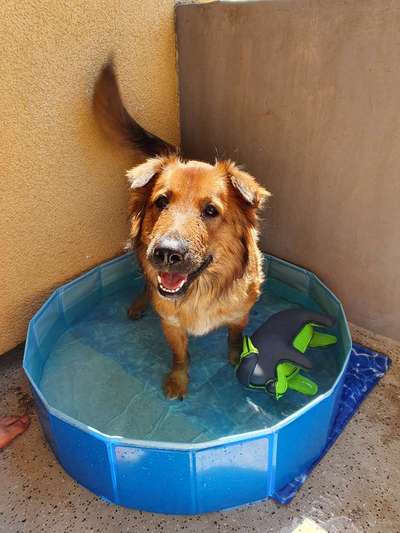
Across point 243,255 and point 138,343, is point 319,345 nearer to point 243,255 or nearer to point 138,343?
point 243,255

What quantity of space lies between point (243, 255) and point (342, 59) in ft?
3.90

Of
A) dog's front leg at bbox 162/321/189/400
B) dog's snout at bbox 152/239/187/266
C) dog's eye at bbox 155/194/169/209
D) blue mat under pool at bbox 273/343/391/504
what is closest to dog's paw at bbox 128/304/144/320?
dog's front leg at bbox 162/321/189/400

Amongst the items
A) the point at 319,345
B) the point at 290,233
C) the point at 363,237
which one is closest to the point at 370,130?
the point at 363,237

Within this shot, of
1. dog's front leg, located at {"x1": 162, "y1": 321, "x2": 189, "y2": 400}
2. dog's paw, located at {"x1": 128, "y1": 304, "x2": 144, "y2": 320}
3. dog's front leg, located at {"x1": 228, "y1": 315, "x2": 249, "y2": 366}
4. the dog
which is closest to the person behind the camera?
the dog

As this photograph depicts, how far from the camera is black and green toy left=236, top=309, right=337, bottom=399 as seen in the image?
2.30 metres

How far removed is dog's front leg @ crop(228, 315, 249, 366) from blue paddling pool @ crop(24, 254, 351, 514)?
0.08 metres

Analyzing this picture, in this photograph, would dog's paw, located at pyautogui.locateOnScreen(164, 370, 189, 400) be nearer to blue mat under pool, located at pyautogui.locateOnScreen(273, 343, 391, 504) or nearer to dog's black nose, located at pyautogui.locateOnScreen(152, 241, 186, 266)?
blue mat under pool, located at pyautogui.locateOnScreen(273, 343, 391, 504)

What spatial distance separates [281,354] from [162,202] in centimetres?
106

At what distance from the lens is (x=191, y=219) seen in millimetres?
1887

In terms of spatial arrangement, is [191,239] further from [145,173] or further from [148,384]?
[148,384]

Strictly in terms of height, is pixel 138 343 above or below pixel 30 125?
below

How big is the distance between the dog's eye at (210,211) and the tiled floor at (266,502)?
1.30 metres

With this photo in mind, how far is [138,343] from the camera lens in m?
2.87

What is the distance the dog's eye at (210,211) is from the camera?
1.97m
